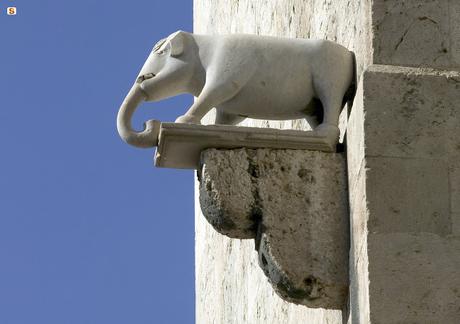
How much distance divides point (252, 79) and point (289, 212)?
1.58 ft

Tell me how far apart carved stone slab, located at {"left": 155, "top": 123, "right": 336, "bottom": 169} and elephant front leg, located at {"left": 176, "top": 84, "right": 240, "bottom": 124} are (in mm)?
113

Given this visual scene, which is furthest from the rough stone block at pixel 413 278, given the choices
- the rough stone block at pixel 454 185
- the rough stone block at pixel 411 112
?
the rough stone block at pixel 411 112

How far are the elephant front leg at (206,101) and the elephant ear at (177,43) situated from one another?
193mm

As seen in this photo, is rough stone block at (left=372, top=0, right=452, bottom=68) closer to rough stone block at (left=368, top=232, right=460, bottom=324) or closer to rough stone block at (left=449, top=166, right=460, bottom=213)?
rough stone block at (left=449, top=166, right=460, bottom=213)

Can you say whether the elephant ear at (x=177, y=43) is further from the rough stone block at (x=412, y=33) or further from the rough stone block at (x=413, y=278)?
the rough stone block at (x=413, y=278)

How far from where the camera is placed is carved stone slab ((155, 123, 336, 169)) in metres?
4.60

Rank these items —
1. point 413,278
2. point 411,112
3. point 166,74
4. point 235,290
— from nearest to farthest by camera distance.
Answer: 1. point 413,278
2. point 411,112
3. point 166,74
4. point 235,290

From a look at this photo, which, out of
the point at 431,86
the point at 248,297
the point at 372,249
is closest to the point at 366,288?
the point at 372,249

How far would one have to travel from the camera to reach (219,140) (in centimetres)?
462

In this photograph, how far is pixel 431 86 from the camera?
4453mm

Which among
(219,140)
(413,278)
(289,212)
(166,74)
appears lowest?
(413,278)

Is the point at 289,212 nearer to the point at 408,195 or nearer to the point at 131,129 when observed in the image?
the point at 408,195

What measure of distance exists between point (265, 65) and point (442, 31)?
594 mm

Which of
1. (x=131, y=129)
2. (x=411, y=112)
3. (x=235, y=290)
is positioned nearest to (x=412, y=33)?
(x=411, y=112)
